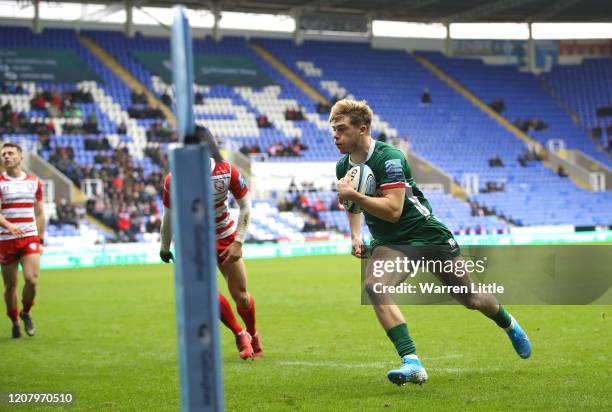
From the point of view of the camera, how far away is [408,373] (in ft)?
23.1

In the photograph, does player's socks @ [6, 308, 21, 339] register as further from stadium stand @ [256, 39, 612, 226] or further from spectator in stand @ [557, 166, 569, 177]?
spectator in stand @ [557, 166, 569, 177]

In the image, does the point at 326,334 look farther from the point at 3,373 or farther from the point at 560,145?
the point at 560,145

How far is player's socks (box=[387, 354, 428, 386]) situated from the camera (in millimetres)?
7012

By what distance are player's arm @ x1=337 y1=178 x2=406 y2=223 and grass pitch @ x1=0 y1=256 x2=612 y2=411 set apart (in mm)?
1333

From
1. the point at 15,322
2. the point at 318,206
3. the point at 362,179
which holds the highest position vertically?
the point at 362,179

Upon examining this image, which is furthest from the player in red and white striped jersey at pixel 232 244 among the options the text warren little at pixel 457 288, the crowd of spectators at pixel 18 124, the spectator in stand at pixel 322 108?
the spectator in stand at pixel 322 108

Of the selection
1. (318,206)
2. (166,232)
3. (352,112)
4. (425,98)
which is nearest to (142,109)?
(318,206)

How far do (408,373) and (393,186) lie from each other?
138 centimetres

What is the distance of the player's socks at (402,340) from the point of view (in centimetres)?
717

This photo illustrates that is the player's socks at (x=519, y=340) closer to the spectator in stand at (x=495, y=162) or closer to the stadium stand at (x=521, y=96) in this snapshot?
the spectator in stand at (x=495, y=162)

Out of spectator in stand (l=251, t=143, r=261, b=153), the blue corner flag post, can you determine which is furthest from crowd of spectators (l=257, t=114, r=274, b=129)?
the blue corner flag post

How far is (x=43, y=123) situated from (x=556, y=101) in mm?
31261

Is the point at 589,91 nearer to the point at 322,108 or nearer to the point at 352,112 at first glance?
the point at 322,108

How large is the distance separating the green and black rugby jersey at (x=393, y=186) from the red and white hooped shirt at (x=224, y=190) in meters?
1.91
